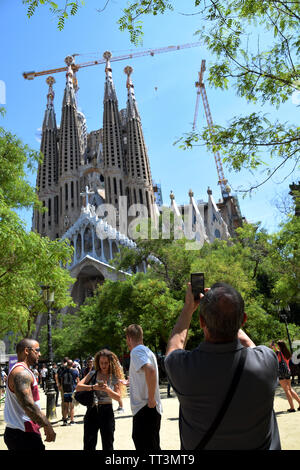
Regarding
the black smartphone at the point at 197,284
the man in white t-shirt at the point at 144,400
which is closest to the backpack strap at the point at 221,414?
the black smartphone at the point at 197,284

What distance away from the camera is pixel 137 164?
218 feet

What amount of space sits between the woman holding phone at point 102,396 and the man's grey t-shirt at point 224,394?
246 centimetres

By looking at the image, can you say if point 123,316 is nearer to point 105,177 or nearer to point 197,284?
point 197,284

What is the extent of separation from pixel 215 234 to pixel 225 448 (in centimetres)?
6492

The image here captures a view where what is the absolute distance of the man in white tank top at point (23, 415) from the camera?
3039 mm

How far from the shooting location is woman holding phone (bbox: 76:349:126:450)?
3.94 meters

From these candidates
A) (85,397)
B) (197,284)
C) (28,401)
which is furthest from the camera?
(85,397)

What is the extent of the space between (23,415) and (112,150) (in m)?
66.1

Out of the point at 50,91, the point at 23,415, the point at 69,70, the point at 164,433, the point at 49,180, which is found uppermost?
the point at 69,70

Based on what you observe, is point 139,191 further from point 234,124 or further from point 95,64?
point 234,124

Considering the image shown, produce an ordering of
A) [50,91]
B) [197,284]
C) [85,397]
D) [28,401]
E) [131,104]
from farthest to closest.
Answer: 1. [50,91]
2. [131,104]
3. [85,397]
4. [28,401]
5. [197,284]

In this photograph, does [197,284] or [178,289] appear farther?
[178,289]

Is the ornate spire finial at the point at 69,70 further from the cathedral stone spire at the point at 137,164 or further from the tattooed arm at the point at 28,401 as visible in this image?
the tattooed arm at the point at 28,401

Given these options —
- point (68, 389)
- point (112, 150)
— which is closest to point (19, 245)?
point (68, 389)
